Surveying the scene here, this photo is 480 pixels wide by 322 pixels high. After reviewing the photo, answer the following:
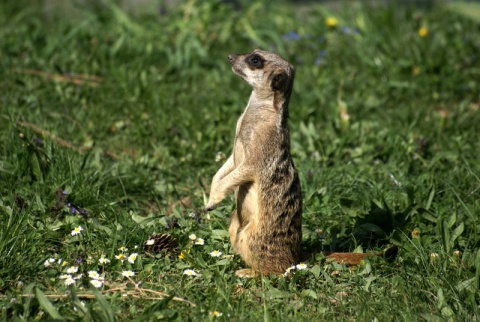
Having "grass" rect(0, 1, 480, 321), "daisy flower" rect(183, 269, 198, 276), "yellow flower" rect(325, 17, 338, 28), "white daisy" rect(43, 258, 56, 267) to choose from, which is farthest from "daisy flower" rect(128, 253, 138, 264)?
"yellow flower" rect(325, 17, 338, 28)

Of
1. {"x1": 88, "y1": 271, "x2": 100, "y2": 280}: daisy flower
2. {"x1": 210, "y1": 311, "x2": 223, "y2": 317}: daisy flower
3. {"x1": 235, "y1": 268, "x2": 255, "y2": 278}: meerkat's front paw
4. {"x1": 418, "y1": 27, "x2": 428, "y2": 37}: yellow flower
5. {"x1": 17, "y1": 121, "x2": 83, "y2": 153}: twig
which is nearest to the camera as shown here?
{"x1": 210, "y1": 311, "x2": 223, "y2": 317}: daisy flower

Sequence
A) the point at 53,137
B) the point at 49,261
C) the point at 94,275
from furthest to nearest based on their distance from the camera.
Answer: the point at 53,137
the point at 49,261
the point at 94,275

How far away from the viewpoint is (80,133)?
18.5 ft

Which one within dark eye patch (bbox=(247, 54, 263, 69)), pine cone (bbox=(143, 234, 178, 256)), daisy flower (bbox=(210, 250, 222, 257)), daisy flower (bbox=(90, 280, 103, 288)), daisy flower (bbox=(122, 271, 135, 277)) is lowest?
daisy flower (bbox=(210, 250, 222, 257))

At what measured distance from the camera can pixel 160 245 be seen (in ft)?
13.5

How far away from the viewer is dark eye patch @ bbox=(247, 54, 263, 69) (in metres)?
4.16

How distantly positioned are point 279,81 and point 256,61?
20 centimetres

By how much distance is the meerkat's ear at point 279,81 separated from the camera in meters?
4.07

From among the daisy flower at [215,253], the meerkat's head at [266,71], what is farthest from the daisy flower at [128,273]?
the meerkat's head at [266,71]

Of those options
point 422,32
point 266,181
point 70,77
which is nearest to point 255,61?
point 266,181

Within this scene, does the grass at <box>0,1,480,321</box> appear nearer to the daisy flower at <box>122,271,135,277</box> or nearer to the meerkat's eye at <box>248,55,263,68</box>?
the daisy flower at <box>122,271,135,277</box>

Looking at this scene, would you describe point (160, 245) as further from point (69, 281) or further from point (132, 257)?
point (69, 281)

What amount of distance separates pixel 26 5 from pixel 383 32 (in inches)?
155

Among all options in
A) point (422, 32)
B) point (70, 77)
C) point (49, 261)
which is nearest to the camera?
point (49, 261)
